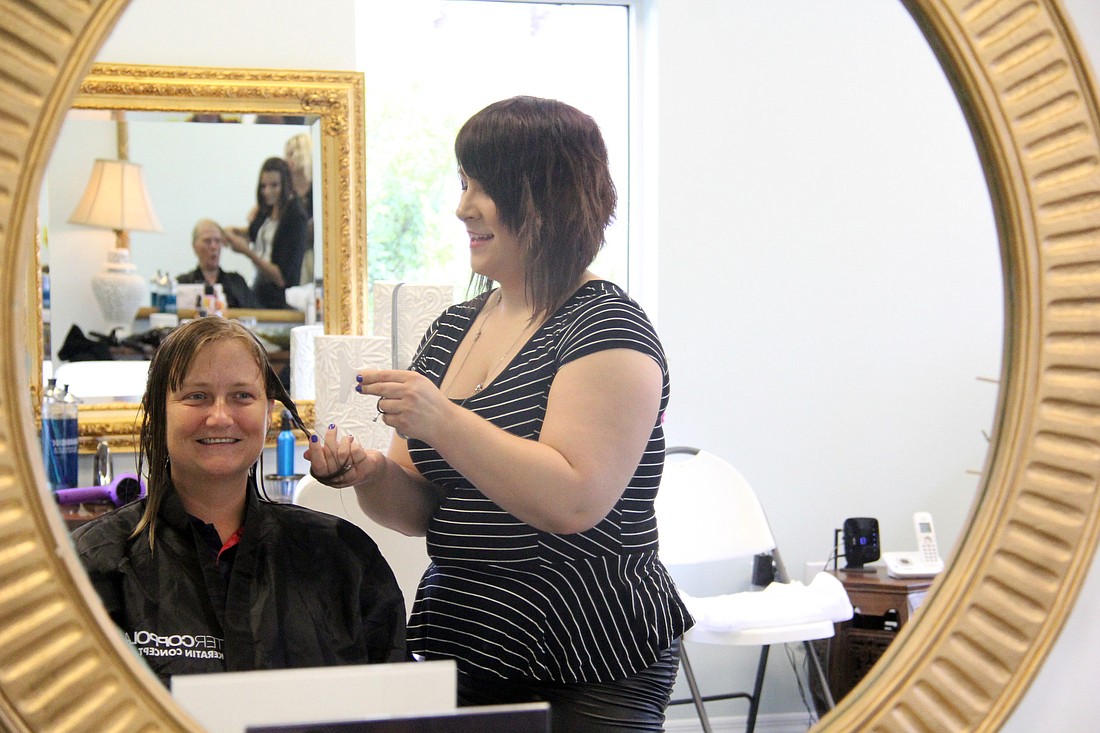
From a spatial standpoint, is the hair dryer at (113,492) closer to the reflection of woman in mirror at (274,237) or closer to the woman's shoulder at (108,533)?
the woman's shoulder at (108,533)

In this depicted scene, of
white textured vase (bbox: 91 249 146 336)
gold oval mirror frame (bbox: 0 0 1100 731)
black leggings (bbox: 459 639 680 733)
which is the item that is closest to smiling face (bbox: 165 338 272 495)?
white textured vase (bbox: 91 249 146 336)

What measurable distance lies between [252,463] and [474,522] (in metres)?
0.16

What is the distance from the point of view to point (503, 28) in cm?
68

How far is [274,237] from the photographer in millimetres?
798

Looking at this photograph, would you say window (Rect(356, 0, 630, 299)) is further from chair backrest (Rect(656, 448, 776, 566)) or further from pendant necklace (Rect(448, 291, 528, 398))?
chair backrest (Rect(656, 448, 776, 566))

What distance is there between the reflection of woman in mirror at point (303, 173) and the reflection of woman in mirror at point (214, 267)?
7 centimetres

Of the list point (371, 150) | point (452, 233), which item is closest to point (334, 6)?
point (371, 150)

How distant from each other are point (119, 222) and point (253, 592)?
1.00 ft

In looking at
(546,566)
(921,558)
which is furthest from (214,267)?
(921,558)

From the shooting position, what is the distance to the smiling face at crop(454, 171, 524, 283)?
60 centimetres

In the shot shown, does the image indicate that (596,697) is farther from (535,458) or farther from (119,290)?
(119,290)

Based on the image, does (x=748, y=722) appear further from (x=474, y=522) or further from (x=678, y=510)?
(x=474, y=522)

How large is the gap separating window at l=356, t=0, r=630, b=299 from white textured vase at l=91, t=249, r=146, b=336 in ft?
0.59

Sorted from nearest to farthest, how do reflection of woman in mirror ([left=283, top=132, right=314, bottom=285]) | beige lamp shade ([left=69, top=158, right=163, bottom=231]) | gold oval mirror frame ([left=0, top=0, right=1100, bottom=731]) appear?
gold oval mirror frame ([left=0, top=0, right=1100, bottom=731])
beige lamp shade ([left=69, top=158, right=163, bottom=231])
reflection of woman in mirror ([left=283, top=132, right=314, bottom=285])
